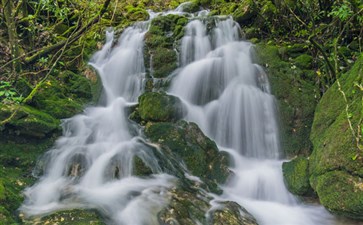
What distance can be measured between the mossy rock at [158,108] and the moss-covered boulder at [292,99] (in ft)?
6.79

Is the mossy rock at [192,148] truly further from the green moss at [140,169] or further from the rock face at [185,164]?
the green moss at [140,169]

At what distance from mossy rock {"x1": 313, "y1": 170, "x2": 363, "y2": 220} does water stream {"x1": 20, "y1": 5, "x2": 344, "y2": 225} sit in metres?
0.40

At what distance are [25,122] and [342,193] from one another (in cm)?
467

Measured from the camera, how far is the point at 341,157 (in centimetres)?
397

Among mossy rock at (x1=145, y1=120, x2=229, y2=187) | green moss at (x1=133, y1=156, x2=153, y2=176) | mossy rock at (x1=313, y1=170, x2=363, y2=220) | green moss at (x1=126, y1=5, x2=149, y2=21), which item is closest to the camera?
mossy rock at (x1=313, y1=170, x2=363, y2=220)

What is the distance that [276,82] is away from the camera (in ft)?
21.5

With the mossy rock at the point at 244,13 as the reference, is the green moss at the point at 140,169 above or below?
below

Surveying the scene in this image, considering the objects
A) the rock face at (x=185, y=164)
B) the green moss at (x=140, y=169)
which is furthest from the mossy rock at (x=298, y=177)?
the green moss at (x=140, y=169)

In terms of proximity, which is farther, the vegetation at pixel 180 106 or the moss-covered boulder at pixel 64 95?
the moss-covered boulder at pixel 64 95

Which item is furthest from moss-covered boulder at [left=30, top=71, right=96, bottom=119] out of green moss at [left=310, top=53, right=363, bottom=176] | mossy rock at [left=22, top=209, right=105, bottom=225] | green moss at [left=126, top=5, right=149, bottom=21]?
green moss at [left=310, top=53, right=363, bottom=176]

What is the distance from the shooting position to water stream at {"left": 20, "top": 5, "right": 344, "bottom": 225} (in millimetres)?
4289

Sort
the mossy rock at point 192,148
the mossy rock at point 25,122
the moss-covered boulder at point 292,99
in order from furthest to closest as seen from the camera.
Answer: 1. the moss-covered boulder at point 292,99
2. the mossy rock at point 192,148
3. the mossy rock at point 25,122

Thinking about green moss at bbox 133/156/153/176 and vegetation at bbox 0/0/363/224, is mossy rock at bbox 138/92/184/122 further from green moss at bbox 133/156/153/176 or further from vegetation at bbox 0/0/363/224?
green moss at bbox 133/156/153/176

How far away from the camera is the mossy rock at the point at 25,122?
498 cm
